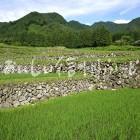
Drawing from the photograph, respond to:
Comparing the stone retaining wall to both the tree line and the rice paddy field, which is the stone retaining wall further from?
the tree line

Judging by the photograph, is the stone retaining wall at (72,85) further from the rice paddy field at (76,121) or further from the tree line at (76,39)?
the tree line at (76,39)

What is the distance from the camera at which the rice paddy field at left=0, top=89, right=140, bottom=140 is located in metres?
8.53

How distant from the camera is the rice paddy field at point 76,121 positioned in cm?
853

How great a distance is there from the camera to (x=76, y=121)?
388 inches

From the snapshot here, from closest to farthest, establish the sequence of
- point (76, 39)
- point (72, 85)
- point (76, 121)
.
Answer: point (76, 121) < point (72, 85) < point (76, 39)

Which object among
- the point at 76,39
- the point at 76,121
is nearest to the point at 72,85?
the point at 76,121

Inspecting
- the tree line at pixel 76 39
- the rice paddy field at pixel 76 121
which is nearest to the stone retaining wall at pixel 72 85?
the rice paddy field at pixel 76 121

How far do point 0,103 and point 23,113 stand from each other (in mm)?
4894

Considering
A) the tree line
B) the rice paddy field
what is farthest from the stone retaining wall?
the tree line

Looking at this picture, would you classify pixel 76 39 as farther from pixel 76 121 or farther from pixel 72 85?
pixel 76 121

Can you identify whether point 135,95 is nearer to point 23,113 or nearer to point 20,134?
point 23,113

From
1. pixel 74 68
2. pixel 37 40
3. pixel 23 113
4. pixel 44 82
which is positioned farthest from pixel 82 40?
pixel 23 113

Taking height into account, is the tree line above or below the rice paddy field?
above

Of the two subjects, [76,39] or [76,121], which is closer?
[76,121]
